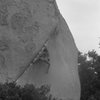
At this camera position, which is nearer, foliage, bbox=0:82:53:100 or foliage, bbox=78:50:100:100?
foliage, bbox=0:82:53:100

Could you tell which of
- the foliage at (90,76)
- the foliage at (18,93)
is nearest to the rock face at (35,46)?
the foliage at (18,93)

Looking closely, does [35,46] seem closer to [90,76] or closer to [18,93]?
[18,93]

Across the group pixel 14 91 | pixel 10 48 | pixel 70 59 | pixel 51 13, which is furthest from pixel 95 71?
pixel 14 91

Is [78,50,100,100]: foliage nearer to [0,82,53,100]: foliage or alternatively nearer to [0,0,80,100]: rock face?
[0,0,80,100]: rock face

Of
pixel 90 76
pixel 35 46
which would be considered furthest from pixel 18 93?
pixel 90 76

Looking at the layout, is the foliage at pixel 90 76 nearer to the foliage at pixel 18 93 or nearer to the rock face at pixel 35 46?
the rock face at pixel 35 46

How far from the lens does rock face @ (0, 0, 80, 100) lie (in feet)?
52.1

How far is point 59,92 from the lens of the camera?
16.9 m

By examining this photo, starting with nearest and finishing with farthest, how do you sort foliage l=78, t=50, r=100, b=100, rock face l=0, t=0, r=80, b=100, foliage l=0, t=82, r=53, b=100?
foliage l=0, t=82, r=53, b=100 < rock face l=0, t=0, r=80, b=100 < foliage l=78, t=50, r=100, b=100

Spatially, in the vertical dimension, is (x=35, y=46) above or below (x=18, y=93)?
above

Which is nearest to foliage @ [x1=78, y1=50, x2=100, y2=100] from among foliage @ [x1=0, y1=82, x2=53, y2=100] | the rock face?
the rock face

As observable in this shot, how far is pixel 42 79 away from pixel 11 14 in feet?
8.97

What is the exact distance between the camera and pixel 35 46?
16328 mm

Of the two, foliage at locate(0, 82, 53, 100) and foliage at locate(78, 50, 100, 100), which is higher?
foliage at locate(78, 50, 100, 100)
